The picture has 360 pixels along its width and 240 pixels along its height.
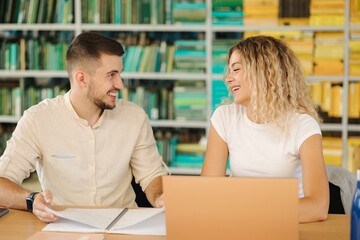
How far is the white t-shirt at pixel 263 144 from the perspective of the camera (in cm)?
220

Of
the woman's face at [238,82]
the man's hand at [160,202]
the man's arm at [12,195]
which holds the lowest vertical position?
the man's hand at [160,202]

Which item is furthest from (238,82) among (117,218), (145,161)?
(117,218)

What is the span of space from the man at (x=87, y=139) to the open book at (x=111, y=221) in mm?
352

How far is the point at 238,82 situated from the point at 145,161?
1.58 feet

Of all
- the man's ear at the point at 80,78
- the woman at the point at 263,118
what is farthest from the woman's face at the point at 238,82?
the man's ear at the point at 80,78

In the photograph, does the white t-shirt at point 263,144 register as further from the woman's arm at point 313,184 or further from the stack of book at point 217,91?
the stack of book at point 217,91

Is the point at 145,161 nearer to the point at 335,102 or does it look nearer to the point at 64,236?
the point at 64,236

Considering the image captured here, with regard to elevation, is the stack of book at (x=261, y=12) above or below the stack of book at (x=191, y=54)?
above

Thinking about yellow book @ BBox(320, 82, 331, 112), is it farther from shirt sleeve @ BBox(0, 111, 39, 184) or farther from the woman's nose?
shirt sleeve @ BBox(0, 111, 39, 184)

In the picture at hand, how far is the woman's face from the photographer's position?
2.32 meters

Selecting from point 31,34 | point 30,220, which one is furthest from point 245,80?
point 31,34

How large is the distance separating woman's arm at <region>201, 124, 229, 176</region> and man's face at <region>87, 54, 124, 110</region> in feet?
1.33

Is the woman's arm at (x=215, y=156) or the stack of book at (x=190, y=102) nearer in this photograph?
the woman's arm at (x=215, y=156)

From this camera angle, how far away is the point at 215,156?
2301 millimetres
